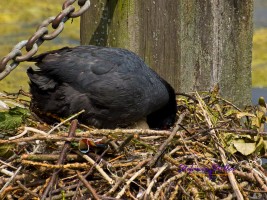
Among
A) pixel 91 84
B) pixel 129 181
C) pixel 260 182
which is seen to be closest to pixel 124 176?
pixel 129 181

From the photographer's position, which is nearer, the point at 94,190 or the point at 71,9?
the point at 94,190

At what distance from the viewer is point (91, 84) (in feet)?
13.1

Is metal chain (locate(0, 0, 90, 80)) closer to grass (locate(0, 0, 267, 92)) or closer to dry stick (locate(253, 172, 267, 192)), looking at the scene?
dry stick (locate(253, 172, 267, 192))

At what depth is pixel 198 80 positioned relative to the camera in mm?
4254

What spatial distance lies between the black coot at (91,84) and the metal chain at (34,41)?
1.34 feet

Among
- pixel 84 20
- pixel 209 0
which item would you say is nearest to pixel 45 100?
pixel 84 20

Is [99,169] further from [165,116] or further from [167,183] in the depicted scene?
[165,116]

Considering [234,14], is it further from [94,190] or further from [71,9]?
[94,190]

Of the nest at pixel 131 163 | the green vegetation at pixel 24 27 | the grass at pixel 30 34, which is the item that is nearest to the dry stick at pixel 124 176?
the nest at pixel 131 163

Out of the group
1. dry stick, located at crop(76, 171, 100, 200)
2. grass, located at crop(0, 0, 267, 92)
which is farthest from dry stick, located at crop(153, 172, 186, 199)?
grass, located at crop(0, 0, 267, 92)

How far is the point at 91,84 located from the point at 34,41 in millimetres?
579

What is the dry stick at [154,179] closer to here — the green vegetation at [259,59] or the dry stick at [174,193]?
the dry stick at [174,193]

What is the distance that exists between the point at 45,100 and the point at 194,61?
740 mm

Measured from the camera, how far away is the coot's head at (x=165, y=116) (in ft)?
13.8
